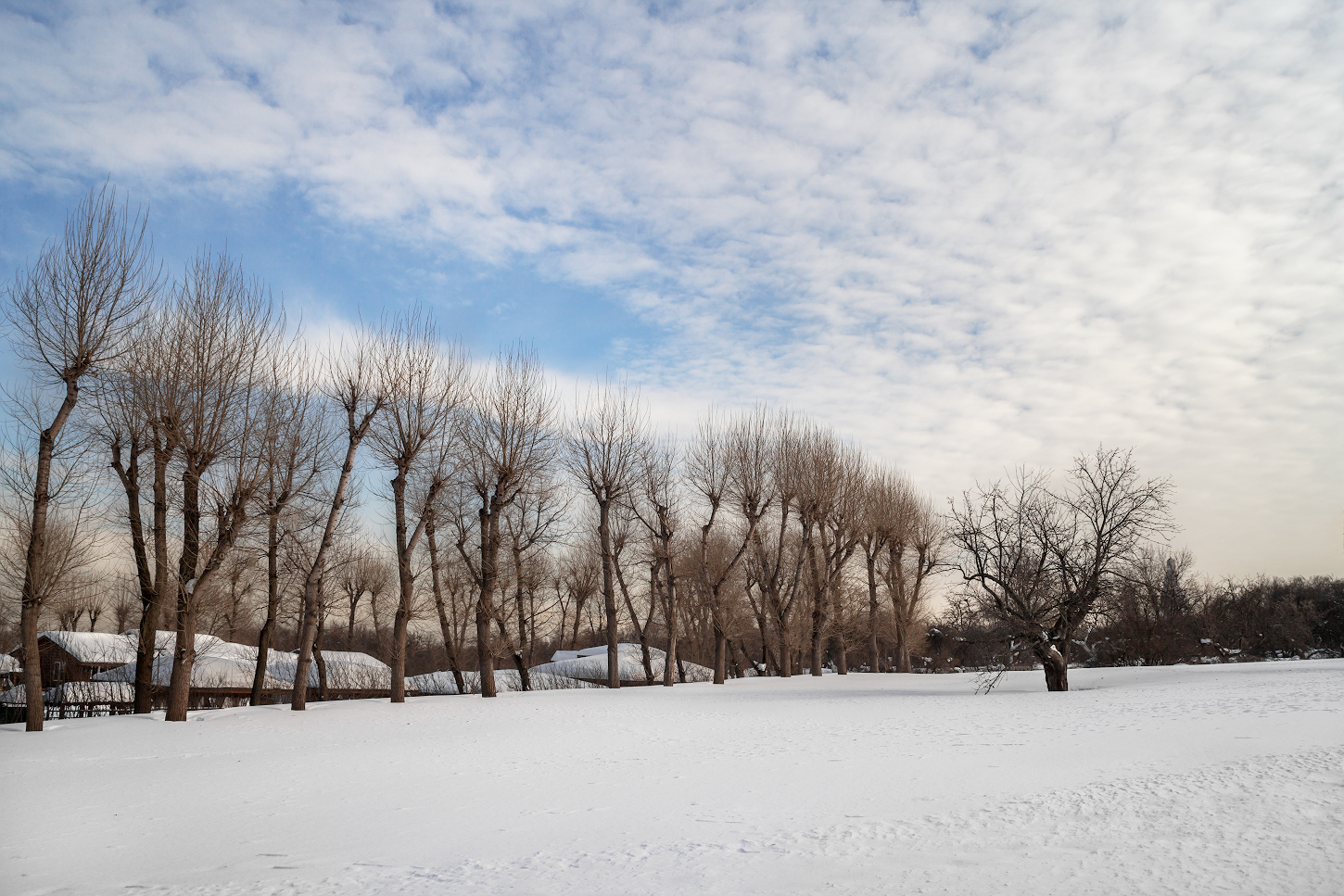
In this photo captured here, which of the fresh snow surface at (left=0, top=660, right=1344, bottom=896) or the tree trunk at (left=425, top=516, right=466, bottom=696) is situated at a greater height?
the tree trunk at (left=425, top=516, right=466, bottom=696)

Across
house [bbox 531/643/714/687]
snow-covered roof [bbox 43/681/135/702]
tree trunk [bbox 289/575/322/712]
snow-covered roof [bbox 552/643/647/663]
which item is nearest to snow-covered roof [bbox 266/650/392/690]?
house [bbox 531/643/714/687]

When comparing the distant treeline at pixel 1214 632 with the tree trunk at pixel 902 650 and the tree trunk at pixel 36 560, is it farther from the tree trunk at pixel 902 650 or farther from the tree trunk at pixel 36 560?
the tree trunk at pixel 36 560

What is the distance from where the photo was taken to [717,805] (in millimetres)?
7016

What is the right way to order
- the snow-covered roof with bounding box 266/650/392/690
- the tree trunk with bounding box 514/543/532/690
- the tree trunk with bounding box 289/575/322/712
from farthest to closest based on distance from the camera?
1. the snow-covered roof with bounding box 266/650/392/690
2. the tree trunk with bounding box 514/543/532/690
3. the tree trunk with bounding box 289/575/322/712

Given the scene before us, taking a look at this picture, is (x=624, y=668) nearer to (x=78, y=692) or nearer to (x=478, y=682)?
(x=478, y=682)

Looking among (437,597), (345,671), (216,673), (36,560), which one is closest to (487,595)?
(437,597)

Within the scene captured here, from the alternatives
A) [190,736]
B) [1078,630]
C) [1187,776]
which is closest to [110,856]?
[190,736]

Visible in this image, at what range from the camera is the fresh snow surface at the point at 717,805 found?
203 inches

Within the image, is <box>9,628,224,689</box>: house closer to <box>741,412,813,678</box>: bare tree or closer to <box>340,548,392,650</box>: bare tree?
<box>340,548,392,650</box>: bare tree

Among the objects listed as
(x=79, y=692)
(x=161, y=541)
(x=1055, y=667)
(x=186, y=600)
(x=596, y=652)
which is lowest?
(x=596, y=652)

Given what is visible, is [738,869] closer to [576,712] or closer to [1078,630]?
[576,712]

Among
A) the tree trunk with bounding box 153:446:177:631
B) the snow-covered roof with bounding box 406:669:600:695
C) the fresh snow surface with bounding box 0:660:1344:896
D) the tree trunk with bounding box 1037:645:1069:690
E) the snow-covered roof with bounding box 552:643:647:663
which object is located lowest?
the snow-covered roof with bounding box 406:669:600:695

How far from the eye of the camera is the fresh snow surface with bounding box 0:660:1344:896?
16.9 feet

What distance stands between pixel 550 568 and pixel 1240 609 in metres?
30.2
